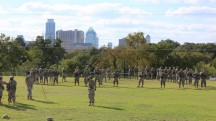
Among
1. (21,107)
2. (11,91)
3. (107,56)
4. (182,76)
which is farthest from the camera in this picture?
(107,56)

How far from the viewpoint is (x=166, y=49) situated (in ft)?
316

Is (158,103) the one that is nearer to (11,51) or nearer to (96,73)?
(96,73)

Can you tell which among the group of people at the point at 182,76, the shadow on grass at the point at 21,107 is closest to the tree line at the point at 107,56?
the group of people at the point at 182,76

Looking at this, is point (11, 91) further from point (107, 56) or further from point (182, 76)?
point (107, 56)

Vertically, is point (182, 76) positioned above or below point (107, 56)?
below

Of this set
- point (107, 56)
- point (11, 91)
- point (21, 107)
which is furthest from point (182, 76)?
point (107, 56)

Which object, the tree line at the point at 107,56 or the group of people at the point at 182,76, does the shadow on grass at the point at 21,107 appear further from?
the tree line at the point at 107,56

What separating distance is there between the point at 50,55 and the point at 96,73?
57.9 m

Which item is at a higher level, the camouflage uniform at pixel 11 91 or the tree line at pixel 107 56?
the tree line at pixel 107 56

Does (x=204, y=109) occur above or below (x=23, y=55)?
below

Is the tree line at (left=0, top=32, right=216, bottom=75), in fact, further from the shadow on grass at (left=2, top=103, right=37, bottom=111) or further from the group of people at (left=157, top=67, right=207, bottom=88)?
the shadow on grass at (left=2, top=103, right=37, bottom=111)

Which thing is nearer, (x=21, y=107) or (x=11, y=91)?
(x=21, y=107)

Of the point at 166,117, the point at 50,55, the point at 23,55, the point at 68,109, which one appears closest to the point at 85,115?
the point at 68,109

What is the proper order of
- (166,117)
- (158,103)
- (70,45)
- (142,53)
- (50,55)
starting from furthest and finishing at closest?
(70,45) → (50,55) → (142,53) → (158,103) → (166,117)
